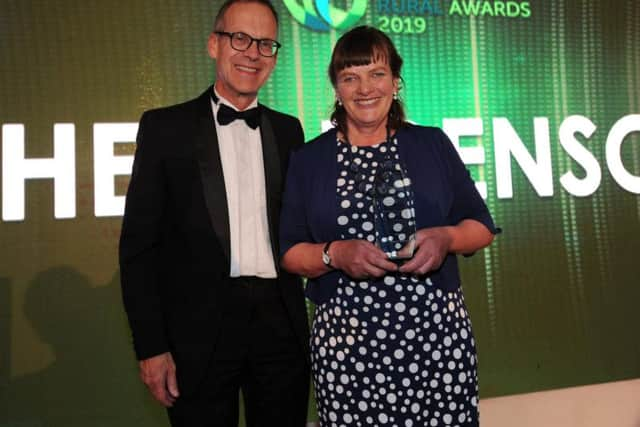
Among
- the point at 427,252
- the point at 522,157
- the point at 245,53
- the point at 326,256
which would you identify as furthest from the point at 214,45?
the point at 522,157

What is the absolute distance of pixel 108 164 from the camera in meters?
2.65

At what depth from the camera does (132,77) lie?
8.83 feet

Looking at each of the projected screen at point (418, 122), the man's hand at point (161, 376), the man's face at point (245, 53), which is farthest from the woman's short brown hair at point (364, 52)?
the projected screen at point (418, 122)

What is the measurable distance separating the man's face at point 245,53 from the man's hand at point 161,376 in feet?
2.40

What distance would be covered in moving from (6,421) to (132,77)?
1784mm

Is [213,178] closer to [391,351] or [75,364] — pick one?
[391,351]

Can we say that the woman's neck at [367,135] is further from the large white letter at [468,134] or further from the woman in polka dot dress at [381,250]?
the large white letter at [468,134]

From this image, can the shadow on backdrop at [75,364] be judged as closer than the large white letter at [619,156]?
Yes

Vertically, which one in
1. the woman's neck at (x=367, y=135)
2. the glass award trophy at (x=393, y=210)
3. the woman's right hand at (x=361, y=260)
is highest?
the woman's neck at (x=367, y=135)

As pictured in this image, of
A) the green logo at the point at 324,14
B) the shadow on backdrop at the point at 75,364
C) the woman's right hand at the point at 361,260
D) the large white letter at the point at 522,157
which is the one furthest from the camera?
the large white letter at the point at 522,157

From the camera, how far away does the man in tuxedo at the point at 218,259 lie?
4.52 feet

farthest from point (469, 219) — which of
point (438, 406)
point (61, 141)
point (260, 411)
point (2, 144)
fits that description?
point (2, 144)

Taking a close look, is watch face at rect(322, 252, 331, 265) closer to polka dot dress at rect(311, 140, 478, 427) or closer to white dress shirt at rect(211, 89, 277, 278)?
polka dot dress at rect(311, 140, 478, 427)

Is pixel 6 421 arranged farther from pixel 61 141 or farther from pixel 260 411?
pixel 260 411
